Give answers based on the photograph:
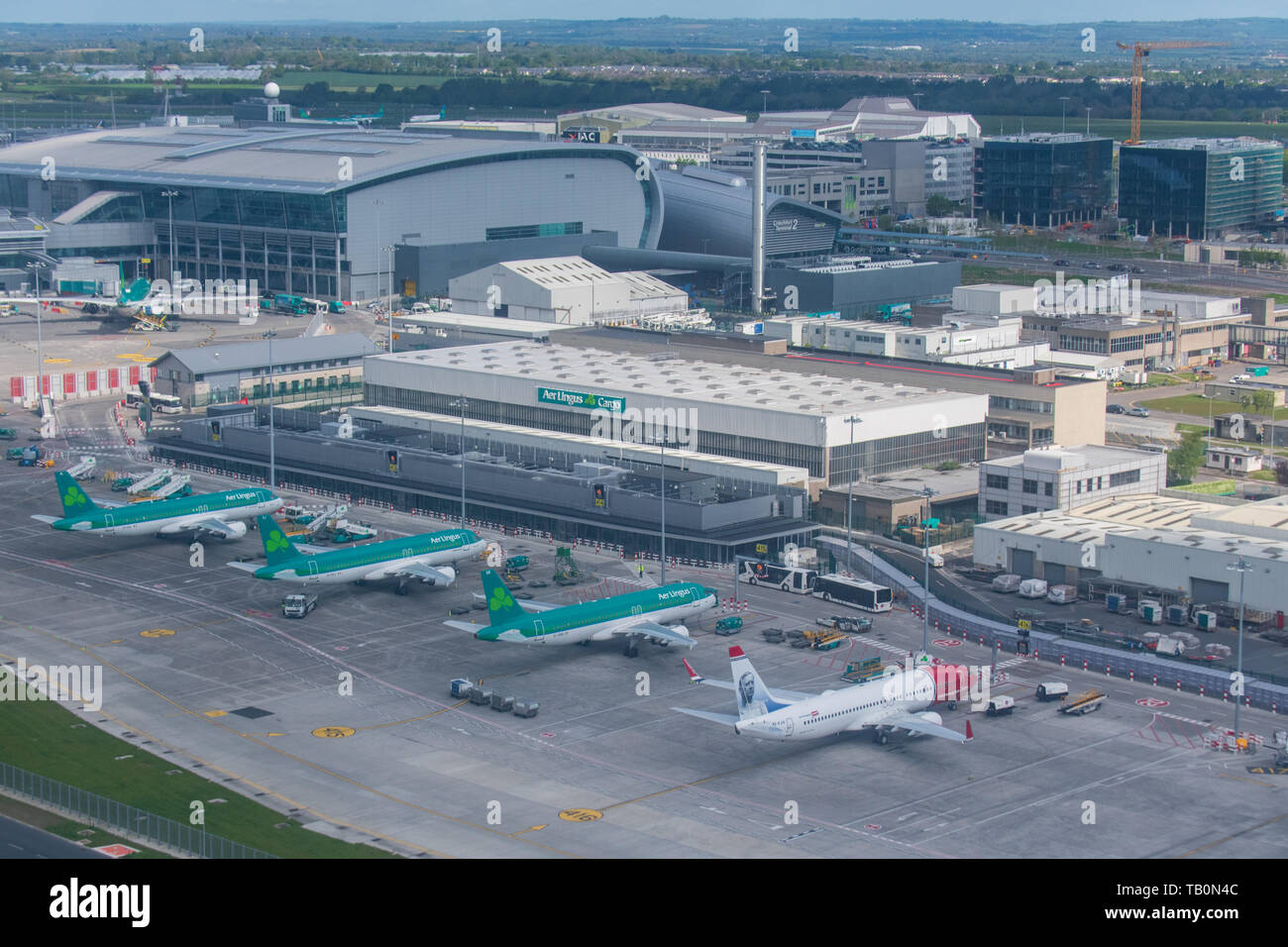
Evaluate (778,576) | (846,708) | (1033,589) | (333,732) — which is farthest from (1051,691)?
(333,732)

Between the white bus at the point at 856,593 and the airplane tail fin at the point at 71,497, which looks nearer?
the white bus at the point at 856,593

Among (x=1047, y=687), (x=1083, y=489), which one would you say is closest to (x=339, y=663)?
(x=1047, y=687)

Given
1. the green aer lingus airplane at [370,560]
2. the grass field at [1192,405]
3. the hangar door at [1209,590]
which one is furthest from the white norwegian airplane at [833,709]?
the grass field at [1192,405]

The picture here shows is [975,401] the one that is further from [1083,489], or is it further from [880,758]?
[880,758]

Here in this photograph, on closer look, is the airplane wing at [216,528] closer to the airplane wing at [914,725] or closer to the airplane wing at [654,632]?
the airplane wing at [654,632]

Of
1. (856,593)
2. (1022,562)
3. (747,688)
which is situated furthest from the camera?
(1022,562)

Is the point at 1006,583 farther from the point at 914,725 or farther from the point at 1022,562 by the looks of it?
the point at 914,725

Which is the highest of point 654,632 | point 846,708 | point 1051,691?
point 846,708

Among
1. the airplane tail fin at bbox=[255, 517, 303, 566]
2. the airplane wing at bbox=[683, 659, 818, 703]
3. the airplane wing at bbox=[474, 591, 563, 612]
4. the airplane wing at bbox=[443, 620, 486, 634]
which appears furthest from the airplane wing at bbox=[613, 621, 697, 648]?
the airplane tail fin at bbox=[255, 517, 303, 566]
